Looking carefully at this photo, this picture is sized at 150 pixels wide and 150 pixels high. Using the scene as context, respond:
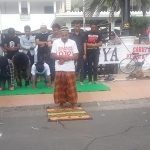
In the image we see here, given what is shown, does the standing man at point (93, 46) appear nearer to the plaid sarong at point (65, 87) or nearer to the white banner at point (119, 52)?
the white banner at point (119, 52)

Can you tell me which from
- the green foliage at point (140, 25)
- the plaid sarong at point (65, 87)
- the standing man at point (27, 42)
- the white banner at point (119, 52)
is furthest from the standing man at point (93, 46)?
the green foliage at point (140, 25)

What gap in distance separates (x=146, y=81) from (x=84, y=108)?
136 inches

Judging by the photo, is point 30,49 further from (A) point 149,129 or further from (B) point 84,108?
(A) point 149,129

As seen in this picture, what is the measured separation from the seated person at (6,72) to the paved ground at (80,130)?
1975 mm

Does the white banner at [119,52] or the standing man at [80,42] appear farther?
the white banner at [119,52]

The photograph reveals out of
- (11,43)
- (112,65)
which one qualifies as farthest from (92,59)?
(11,43)

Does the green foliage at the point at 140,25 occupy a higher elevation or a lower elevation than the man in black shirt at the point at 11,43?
higher

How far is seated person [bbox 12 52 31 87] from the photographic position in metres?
9.13

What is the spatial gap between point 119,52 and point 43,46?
2.90 meters

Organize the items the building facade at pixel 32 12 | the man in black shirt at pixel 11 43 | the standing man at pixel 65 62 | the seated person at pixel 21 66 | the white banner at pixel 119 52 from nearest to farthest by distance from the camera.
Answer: the standing man at pixel 65 62
the seated person at pixel 21 66
the man in black shirt at pixel 11 43
the white banner at pixel 119 52
the building facade at pixel 32 12

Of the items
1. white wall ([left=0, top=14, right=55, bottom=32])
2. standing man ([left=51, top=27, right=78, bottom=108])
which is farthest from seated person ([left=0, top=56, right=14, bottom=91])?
white wall ([left=0, top=14, right=55, bottom=32])

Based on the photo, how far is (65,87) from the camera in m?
6.77

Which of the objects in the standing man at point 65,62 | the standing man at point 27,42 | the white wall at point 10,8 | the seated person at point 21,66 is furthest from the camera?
the white wall at point 10,8

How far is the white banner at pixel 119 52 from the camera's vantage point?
1066 cm
